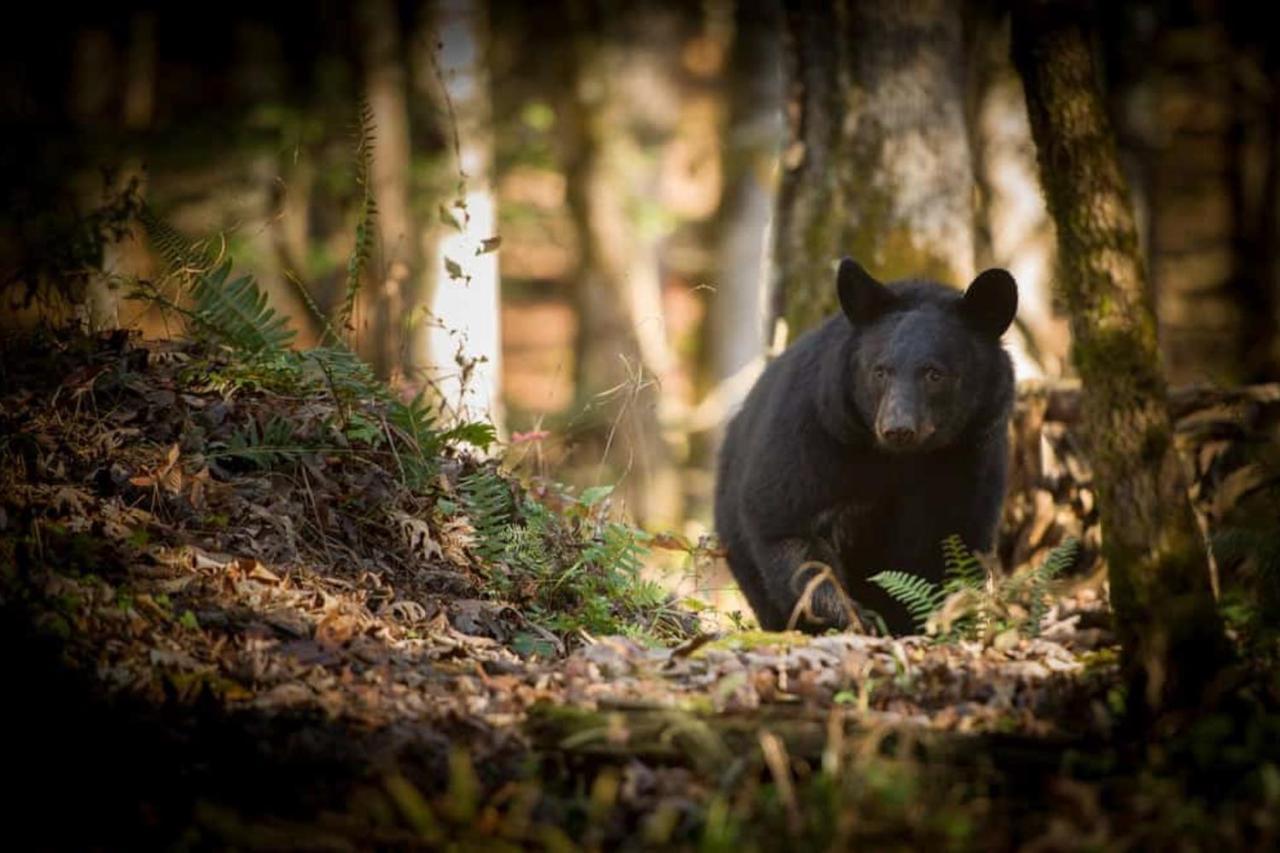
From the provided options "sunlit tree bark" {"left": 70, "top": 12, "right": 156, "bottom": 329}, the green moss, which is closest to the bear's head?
the green moss

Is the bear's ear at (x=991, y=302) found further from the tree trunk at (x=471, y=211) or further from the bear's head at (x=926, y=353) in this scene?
the tree trunk at (x=471, y=211)

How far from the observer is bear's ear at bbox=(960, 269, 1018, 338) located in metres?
6.31

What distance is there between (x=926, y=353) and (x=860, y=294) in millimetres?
424

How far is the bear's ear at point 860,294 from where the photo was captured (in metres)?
6.40

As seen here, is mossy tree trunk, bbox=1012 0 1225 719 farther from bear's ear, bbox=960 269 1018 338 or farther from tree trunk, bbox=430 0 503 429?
tree trunk, bbox=430 0 503 429

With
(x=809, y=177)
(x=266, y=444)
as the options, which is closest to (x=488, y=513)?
(x=266, y=444)

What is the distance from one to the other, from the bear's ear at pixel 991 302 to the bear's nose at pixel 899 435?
2.41 ft

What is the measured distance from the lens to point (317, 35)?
20.2m

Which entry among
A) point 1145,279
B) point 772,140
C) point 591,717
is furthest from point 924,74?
point 772,140

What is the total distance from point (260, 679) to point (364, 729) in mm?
519

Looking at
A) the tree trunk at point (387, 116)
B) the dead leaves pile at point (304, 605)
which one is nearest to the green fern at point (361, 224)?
the dead leaves pile at point (304, 605)

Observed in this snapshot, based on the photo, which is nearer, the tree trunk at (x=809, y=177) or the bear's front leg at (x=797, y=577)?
the bear's front leg at (x=797, y=577)

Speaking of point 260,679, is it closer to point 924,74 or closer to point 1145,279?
point 1145,279

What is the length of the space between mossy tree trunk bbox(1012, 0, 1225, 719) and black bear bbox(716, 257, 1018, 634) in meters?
1.62
